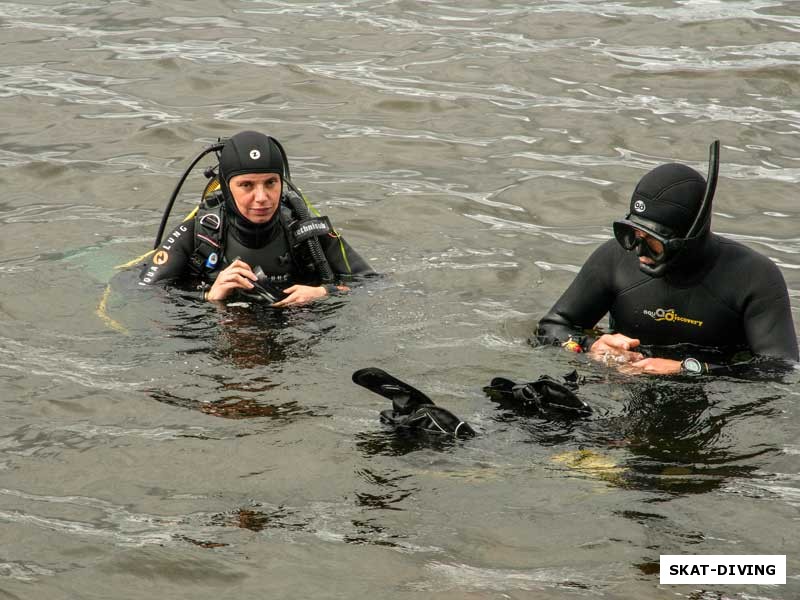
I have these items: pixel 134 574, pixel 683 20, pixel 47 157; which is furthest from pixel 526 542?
pixel 683 20

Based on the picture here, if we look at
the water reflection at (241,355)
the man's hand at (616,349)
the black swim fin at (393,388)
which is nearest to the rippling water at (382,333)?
the water reflection at (241,355)

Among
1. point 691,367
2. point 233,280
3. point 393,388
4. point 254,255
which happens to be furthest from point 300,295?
point 691,367

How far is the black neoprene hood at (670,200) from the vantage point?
5.86 meters

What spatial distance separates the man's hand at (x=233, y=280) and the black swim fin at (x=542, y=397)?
195 centimetres

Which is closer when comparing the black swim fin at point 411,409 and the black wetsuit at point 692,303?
the black swim fin at point 411,409

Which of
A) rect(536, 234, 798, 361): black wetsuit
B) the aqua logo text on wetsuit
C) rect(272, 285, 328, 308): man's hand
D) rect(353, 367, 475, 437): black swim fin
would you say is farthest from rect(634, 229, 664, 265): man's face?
rect(272, 285, 328, 308): man's hand

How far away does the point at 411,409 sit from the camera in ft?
17.3

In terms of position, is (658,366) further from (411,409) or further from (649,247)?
(411,409)

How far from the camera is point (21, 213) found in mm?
9680

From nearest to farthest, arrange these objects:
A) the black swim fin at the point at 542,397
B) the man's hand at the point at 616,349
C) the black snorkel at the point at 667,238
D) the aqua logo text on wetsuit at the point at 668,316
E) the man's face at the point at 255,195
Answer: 1. the black swim fin at the point at 542,397
2. the black snorkel at the point at 667,238
3. the man's hand at the point at 616,349
4. the aqua logo text on wetsuit at the point at 668,316
5. the man's face at the point at 255,195

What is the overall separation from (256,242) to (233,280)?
0.57m

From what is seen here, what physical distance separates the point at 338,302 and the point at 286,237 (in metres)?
0.60

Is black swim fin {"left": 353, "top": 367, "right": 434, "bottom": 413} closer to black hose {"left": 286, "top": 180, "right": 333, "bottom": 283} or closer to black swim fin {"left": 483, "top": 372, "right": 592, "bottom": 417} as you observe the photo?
black swim fin {"left": 483, "top": 372, "right": 592, "bottom": 417}

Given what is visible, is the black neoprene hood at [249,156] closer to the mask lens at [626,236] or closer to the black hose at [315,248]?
the black hose at [315,248]
